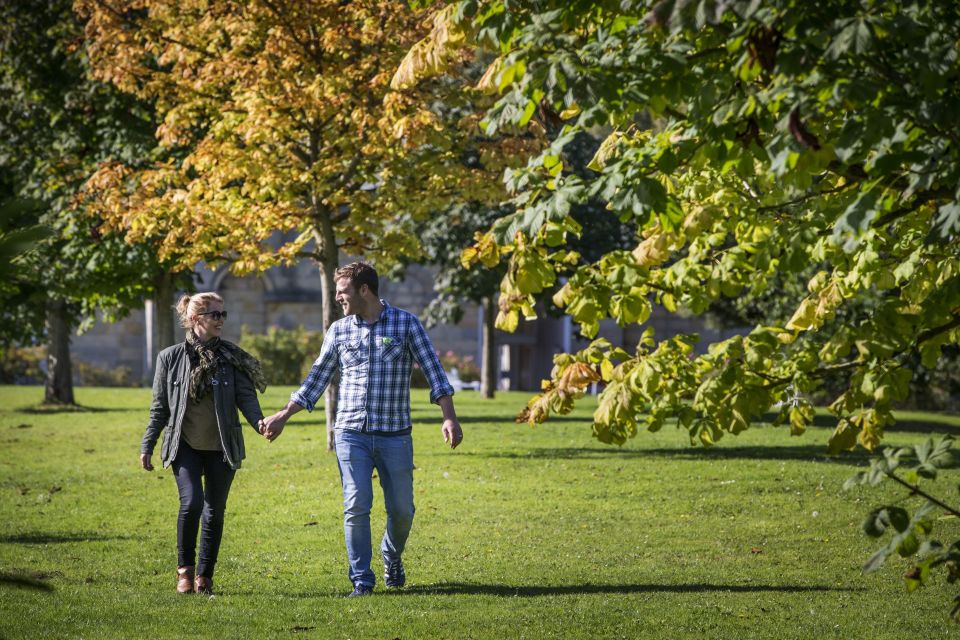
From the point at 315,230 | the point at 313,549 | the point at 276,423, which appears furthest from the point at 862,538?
the point at 315,230

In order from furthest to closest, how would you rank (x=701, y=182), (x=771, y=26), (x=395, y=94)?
(x=395, y=94) → (x=701, y=182) → (x=771, y=26)

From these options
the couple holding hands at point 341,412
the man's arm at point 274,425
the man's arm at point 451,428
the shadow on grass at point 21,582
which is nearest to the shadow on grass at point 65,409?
the couple holding hands at point 341,412

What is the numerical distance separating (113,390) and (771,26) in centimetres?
3054

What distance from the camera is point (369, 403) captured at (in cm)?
756

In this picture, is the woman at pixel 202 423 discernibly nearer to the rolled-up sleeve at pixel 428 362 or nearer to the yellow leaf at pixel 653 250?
the rolled-up sleeve at pixel 428 362

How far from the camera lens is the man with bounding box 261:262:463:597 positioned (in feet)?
24.8

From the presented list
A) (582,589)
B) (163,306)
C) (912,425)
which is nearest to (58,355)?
(163,306)

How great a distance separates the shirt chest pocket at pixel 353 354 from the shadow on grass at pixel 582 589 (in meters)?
1.44

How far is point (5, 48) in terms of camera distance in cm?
2238

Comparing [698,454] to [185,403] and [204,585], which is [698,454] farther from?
[185,403]

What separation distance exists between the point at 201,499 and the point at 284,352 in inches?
1071

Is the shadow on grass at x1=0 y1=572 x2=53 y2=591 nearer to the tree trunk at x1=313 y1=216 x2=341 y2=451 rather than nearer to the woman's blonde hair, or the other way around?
the woman's blonde hair

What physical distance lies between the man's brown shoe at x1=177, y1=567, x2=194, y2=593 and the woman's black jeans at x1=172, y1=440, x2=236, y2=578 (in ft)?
0.13

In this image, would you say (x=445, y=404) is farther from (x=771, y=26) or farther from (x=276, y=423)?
(x=771, y=26)
